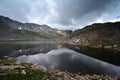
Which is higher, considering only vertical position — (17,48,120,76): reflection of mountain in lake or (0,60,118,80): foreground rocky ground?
(0,60,118,80): foreground rocky ground

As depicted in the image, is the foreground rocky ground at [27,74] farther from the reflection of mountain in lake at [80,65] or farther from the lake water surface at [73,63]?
the lake water surface at [73,63]

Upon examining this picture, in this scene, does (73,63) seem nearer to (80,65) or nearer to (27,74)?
(80,65)

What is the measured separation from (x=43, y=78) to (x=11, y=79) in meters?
7.87

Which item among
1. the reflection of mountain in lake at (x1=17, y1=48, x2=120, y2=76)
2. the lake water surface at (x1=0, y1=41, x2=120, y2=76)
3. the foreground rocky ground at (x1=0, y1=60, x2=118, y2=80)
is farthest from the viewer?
the lake water surface at (x1=0, y1=41, x2=120, y2=76)

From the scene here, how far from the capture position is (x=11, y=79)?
3666 centimetres

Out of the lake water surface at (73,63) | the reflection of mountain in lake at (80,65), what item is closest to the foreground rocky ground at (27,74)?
the reflection of mountain in lake at (80,65)

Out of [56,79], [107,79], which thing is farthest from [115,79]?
[56,79]

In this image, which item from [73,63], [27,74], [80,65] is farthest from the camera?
[73,63]

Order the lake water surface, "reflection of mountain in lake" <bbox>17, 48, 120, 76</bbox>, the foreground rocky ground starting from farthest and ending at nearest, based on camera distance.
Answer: the lake water surface → "reflection of mountain in lake" <bbox>17, 48, 120, 76</bbox> → the foreground rocky ground

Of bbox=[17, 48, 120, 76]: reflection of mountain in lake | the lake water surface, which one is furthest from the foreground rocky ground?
the lake water surface

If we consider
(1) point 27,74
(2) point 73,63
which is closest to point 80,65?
(2) point 73,63

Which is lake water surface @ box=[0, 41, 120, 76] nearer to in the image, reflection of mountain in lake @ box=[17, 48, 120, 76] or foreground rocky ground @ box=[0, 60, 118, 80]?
reflection of mountain in lake @ box=[17, 48, 120, 76]

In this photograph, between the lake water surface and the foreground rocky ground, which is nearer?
the foreground rocky ground

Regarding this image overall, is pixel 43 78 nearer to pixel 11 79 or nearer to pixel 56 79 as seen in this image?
pixel 56 79
